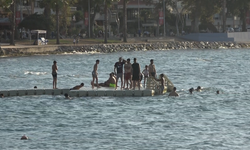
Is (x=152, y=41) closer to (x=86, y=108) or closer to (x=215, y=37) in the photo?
(x=215, y=37)

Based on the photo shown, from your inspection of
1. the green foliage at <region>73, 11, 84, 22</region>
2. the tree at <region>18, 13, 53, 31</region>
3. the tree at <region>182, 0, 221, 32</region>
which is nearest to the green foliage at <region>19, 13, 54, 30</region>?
the tree at <region>18, 13, 53, 31</region>

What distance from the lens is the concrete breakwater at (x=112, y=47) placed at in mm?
88963

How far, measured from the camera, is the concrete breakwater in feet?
292

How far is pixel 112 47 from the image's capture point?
106 meters

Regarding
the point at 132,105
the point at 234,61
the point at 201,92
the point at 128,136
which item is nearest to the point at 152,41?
the point at 234,61

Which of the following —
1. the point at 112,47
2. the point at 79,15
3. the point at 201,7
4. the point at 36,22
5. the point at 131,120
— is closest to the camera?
the point at 131,120

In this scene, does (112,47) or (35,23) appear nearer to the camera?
(35,23)

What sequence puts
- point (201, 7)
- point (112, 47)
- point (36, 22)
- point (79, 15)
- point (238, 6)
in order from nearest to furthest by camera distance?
point (36, 22)
point (112, 47)
point (201, 7)
point (238, 6)
point (79, 15)

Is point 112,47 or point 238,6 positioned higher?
point 238,6

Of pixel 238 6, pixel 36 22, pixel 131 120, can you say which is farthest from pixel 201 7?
pixel 131 120

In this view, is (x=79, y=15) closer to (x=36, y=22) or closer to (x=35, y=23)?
(x=36, y=22)

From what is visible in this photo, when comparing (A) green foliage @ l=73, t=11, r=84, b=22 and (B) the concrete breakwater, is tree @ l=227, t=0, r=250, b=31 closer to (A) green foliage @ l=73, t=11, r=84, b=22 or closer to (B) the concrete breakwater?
(B) the concrete breakwater

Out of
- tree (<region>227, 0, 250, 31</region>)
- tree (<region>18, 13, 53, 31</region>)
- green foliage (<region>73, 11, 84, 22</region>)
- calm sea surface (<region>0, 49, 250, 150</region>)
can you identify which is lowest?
calm sea surface (<region>0, 49, 250, 150</region>)

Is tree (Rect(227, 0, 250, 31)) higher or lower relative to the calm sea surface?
higher
